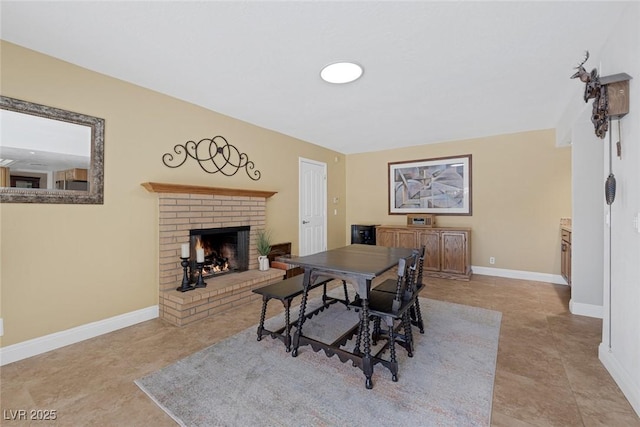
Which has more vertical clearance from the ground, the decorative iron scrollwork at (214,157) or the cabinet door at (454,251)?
the decorative iron scrollwork at (214,157)

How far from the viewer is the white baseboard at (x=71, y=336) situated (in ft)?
6.87

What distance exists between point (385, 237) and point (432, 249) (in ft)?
2.73

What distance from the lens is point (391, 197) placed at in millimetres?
5621

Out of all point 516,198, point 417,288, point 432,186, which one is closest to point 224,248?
point 417,288

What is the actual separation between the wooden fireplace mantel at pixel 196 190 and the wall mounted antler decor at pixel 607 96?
134 inches

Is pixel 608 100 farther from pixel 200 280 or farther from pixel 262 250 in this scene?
pixel 200 280

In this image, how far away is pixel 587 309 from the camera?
2.91 m

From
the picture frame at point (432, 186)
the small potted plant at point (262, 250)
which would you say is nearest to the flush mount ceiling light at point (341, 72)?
the small potted plant at point (262, 250)

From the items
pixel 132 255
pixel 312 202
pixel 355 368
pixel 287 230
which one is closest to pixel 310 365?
pixel 355 368

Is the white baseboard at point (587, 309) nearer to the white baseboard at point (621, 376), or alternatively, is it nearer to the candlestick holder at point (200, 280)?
the white baseboard at point (621, 376)

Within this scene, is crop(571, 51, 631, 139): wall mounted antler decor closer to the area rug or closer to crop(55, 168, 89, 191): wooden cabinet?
the area rug

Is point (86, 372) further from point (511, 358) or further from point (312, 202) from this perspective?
point (312, 202)

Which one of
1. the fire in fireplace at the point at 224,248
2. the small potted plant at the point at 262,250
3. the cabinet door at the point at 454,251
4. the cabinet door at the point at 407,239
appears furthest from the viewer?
the cabinet door at the point at 407,239

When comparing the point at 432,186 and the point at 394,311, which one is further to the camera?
the point at 432,186
